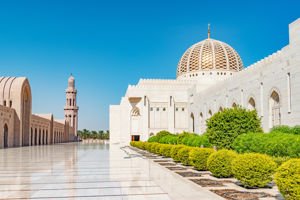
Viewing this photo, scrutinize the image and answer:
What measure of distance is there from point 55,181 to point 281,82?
14.1m

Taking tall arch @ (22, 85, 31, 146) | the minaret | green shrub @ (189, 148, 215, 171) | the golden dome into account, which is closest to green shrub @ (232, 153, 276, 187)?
green shrub @ (189, 148, 215, 171)

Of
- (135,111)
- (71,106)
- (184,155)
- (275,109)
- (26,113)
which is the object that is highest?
(71,106)

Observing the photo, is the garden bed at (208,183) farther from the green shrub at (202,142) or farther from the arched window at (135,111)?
the arched window at (135,111)

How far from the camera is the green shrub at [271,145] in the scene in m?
9.05

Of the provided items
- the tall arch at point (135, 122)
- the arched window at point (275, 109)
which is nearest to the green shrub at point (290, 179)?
the arched window at point (275, 109)

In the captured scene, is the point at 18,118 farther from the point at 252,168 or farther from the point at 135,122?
the point at 252,168

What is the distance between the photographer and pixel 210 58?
139 ft

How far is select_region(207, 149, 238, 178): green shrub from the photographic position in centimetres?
748

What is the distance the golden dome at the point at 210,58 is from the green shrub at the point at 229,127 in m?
28.8

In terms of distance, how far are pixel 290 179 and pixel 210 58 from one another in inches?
1535

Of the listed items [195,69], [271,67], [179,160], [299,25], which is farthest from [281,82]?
[195,69]

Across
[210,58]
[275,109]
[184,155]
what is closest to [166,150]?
[184,155]

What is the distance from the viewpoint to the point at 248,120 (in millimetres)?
13672

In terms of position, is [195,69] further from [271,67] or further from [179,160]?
[179,160]
